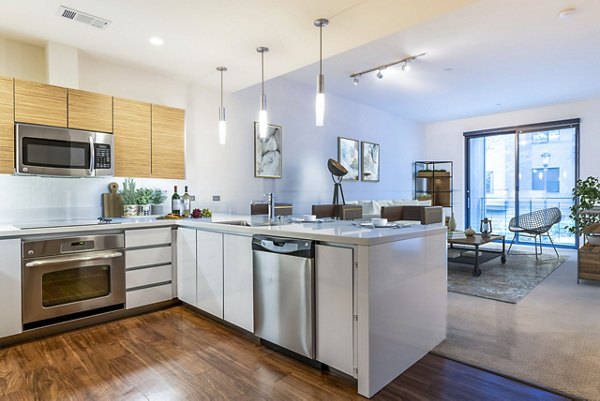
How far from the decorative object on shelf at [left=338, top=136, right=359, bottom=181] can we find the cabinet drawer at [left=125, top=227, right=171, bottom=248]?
11.7 ft

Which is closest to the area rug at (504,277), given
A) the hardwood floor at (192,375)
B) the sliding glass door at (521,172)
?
the sliding glass door at (521,172)

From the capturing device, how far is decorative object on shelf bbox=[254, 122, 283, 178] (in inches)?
191

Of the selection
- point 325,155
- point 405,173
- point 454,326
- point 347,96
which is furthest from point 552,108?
point 454,326

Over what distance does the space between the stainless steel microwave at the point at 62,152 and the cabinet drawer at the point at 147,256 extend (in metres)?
0.82

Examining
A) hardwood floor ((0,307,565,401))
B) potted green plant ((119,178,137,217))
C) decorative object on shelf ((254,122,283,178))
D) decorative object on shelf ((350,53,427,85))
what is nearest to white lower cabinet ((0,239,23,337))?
hardwood floor ((0,307,565,401))

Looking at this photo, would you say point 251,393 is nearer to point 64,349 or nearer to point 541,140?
point 64,349

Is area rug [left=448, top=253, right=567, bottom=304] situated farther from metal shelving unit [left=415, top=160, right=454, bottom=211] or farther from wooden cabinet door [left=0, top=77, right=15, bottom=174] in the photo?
wooden cabinet door [left=0, top=77, right=15, bottom=174]

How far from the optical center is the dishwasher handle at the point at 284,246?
2.04m

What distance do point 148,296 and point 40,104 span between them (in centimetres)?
191

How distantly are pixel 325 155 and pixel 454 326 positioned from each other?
3673 millimetres

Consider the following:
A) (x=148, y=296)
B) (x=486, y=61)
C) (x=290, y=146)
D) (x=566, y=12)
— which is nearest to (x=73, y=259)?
(x=148, y=296)

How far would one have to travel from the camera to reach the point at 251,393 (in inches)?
73.1

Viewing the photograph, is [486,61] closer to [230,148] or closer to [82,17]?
[230,148]

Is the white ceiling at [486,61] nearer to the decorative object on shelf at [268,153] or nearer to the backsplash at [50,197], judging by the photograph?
the decorative object on shelf at [268,153]
